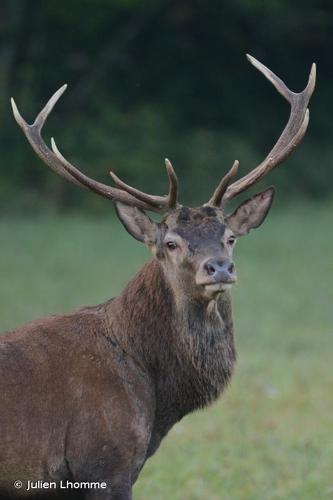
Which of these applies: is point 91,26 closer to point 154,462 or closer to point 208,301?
point 154,462

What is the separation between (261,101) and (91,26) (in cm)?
458

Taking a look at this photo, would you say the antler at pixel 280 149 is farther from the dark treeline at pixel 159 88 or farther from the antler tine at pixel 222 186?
the dark treeline at pixel 159 88

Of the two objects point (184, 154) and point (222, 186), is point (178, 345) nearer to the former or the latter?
point (222, 186)

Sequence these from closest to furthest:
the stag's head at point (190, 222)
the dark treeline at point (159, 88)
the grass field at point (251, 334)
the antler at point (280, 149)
Answer: the stag's head at point (190, 222)
the antler at point (280, 149)
the grass field at point (251, 334)
the dark treeline at point (159, 88)

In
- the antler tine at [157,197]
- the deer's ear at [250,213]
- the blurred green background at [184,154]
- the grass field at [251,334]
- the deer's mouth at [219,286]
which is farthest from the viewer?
the blurred green background at [184,154]

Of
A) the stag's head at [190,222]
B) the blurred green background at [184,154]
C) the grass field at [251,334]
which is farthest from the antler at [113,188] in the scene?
the blurred green background at [184,154]

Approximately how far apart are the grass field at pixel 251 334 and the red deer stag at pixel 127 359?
5.73 feet

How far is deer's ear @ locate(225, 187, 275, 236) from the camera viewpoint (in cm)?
654

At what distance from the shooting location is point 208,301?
6090 mm

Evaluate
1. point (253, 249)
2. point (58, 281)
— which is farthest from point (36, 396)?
point (253, 249)

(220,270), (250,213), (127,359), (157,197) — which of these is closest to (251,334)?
(250,213)

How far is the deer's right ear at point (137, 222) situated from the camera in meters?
6.37

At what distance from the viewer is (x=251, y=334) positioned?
14586mm

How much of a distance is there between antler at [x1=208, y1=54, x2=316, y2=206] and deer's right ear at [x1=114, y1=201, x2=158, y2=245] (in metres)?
0.33
